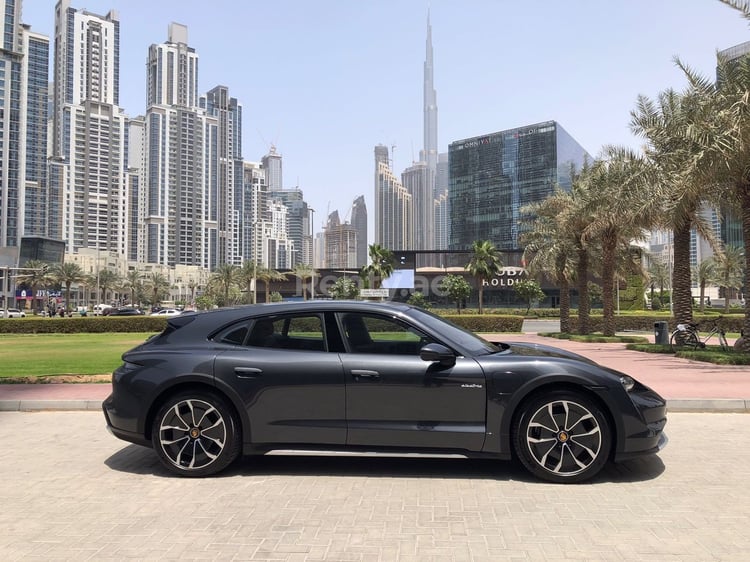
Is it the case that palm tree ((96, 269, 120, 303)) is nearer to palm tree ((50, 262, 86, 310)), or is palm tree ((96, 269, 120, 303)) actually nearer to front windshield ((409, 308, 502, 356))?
palm tree ((50, 262, 86, 310))

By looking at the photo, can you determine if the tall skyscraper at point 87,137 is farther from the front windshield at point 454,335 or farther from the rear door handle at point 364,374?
the rear door handle at point 364,374

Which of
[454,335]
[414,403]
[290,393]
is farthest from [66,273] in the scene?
[414,403]

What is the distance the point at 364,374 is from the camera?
4.84 meters

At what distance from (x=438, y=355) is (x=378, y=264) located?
57430 millimetres

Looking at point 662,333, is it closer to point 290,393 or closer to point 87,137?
point 290,393

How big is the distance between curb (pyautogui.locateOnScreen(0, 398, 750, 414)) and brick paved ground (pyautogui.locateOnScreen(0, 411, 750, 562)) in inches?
110

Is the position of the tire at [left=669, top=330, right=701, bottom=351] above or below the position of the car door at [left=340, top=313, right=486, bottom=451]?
below

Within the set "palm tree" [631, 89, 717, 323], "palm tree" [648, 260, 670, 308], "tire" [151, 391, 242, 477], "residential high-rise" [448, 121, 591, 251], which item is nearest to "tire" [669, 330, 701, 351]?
"palm tree" [631, 89, 717, 323]

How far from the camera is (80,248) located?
449 feet

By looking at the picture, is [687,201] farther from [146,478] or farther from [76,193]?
[76,193]

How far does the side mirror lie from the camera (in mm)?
4715

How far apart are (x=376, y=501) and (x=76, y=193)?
15447 cm

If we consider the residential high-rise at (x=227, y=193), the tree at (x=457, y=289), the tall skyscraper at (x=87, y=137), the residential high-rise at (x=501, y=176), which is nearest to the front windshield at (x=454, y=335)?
the tree at (x=457, y=289)

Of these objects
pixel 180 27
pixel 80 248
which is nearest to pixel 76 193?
pixel 80 248
